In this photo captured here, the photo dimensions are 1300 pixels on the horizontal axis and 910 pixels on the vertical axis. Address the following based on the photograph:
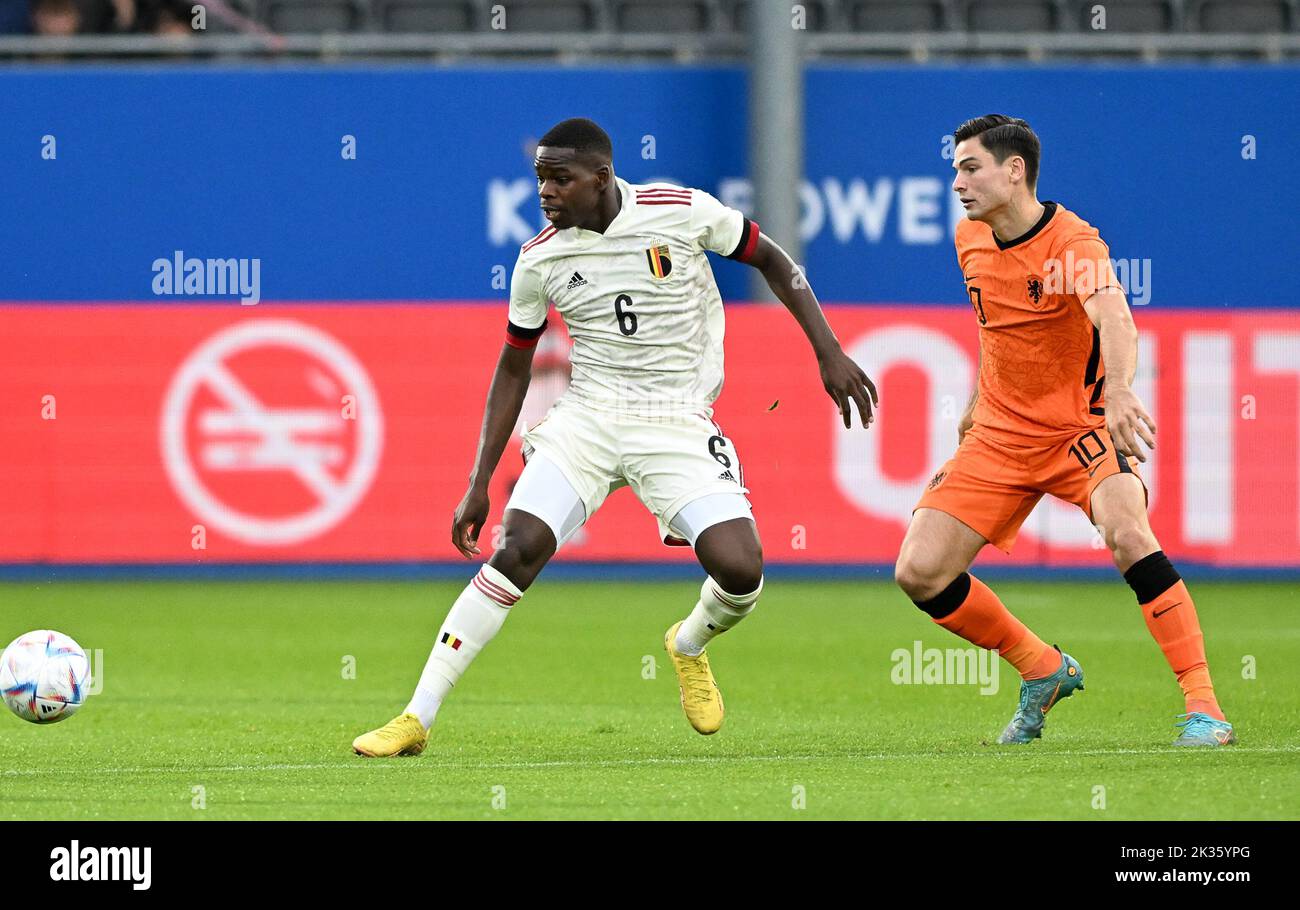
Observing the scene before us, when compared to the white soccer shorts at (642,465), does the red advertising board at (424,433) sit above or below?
above

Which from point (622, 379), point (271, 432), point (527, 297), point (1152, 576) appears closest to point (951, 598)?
point (1152, 576)

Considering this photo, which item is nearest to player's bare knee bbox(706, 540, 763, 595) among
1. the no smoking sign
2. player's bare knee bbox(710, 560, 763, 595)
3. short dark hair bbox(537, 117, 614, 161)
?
player's bare knee bbox(710, 560, 763, 595)

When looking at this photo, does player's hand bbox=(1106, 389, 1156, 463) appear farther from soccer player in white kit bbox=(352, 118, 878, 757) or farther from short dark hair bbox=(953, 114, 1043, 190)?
short dark hair bbox=(953, 114, 1043, 190)

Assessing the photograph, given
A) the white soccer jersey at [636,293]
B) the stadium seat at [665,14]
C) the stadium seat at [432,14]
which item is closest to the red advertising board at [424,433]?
the stadium seat at [432,14]

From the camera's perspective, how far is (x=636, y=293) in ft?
23.3

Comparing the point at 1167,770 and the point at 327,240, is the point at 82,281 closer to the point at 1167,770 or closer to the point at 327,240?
the point at 327,240

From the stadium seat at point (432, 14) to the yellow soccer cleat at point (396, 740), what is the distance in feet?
36.5

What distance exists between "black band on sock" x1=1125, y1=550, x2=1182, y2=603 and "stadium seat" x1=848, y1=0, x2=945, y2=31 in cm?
1099

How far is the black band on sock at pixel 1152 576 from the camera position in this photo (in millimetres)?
6875

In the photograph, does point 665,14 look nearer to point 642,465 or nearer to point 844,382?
point 642,465

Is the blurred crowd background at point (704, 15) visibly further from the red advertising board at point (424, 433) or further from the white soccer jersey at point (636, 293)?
the white soccer jersey at point (636, 293)
